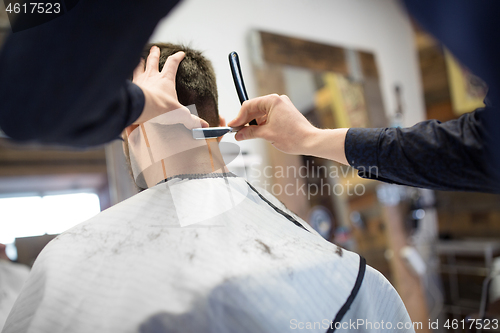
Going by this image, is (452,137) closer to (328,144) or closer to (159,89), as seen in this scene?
(328,144)

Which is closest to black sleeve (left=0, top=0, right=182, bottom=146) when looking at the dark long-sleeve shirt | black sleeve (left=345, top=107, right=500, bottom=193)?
the dark long-sleeve shirt

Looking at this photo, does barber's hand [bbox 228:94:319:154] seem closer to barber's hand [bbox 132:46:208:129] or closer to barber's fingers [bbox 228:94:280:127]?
barber's fingers [bbox 228:94:280:127]

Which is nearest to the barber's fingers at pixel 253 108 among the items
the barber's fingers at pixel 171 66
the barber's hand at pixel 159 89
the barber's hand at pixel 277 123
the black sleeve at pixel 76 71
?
the barber's hand at pixel 277 123

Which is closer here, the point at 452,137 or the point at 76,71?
the point at 76,71

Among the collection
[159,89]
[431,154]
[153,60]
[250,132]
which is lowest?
[431,154]

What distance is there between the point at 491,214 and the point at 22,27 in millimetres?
4176

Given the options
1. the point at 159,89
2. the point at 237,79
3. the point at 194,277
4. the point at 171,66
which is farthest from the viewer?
the point at 237,79

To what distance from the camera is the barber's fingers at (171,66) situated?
0.95m

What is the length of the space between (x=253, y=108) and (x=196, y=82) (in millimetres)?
243

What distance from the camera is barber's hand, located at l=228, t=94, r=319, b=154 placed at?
1061 millimetres

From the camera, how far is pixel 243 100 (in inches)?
42.8

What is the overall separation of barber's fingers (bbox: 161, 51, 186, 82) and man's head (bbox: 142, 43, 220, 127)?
48 millimetres

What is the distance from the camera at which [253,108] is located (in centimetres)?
106

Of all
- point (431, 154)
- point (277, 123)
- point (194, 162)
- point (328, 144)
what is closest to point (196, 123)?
point (194, 162)
